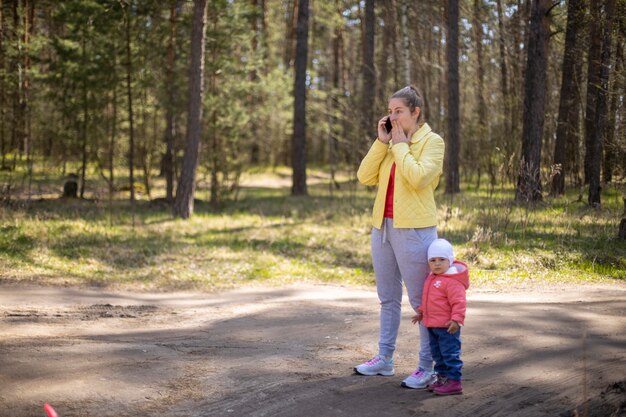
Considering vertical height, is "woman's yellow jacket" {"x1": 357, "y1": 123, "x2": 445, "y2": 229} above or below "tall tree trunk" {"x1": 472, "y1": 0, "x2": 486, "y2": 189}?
below

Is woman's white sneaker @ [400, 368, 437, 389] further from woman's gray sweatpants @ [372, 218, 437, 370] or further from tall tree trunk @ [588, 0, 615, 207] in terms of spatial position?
tall tree trunk @ [588, 0, 615, 207]

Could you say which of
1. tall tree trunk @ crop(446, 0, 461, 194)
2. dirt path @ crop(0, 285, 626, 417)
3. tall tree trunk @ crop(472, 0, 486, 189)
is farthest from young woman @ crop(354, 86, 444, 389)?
tall tree trunk @ crop(446, 0, 461, 194)

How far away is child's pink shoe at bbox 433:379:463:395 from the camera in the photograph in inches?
196

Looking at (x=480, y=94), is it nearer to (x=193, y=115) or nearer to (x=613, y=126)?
(x=613, y=126)

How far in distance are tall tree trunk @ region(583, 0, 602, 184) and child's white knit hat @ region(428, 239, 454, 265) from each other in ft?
36.8

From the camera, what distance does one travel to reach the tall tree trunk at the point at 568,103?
1706cm

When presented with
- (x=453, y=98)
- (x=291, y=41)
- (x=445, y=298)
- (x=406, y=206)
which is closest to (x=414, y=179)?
(x=406, y=206)

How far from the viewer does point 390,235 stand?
204 inches

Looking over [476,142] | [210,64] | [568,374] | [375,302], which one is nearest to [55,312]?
[375,302]

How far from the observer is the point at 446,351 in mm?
4934

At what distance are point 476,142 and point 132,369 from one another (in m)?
19.6

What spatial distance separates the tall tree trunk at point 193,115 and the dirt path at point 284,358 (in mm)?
8679

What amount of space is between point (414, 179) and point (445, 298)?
2.99ft

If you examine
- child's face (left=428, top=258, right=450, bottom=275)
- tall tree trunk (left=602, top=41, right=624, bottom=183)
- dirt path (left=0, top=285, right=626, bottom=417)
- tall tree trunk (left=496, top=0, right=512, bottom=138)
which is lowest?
dirt path (left=0, top=285, right=626, bottom=417)
